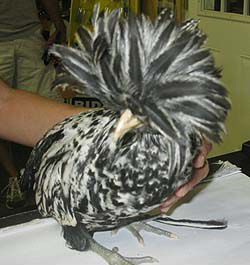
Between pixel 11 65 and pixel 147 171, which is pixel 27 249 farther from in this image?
pixel 11 65

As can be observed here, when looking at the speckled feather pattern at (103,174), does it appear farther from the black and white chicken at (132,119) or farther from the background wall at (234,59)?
the background wall at (234,59)

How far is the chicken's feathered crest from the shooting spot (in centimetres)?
53

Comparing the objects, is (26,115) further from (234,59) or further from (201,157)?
(234,59)

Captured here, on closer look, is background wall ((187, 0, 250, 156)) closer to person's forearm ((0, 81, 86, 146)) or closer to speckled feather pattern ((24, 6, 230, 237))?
person's forearm ((0, 81, 86, 146))

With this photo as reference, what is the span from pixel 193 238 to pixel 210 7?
5.03ft

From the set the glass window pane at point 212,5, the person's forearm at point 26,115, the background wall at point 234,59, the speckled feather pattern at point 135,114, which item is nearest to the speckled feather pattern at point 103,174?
the speckled feather pattern at point 135,114

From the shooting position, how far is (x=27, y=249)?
31.0 inches

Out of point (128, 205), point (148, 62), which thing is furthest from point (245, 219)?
point (148, 62)

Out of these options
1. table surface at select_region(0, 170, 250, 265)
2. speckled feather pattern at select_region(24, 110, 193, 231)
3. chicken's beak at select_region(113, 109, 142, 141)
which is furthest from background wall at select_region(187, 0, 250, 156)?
chicken's beak at select_region(113, 109, 142, 141)

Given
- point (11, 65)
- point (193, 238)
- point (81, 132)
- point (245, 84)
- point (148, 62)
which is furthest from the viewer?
point (245, 84)

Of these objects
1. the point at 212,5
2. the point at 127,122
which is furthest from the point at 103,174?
the point at 212,5

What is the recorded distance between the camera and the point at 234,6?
82.2 inches

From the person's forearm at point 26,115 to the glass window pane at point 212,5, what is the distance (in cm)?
138

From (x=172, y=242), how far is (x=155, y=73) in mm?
348
